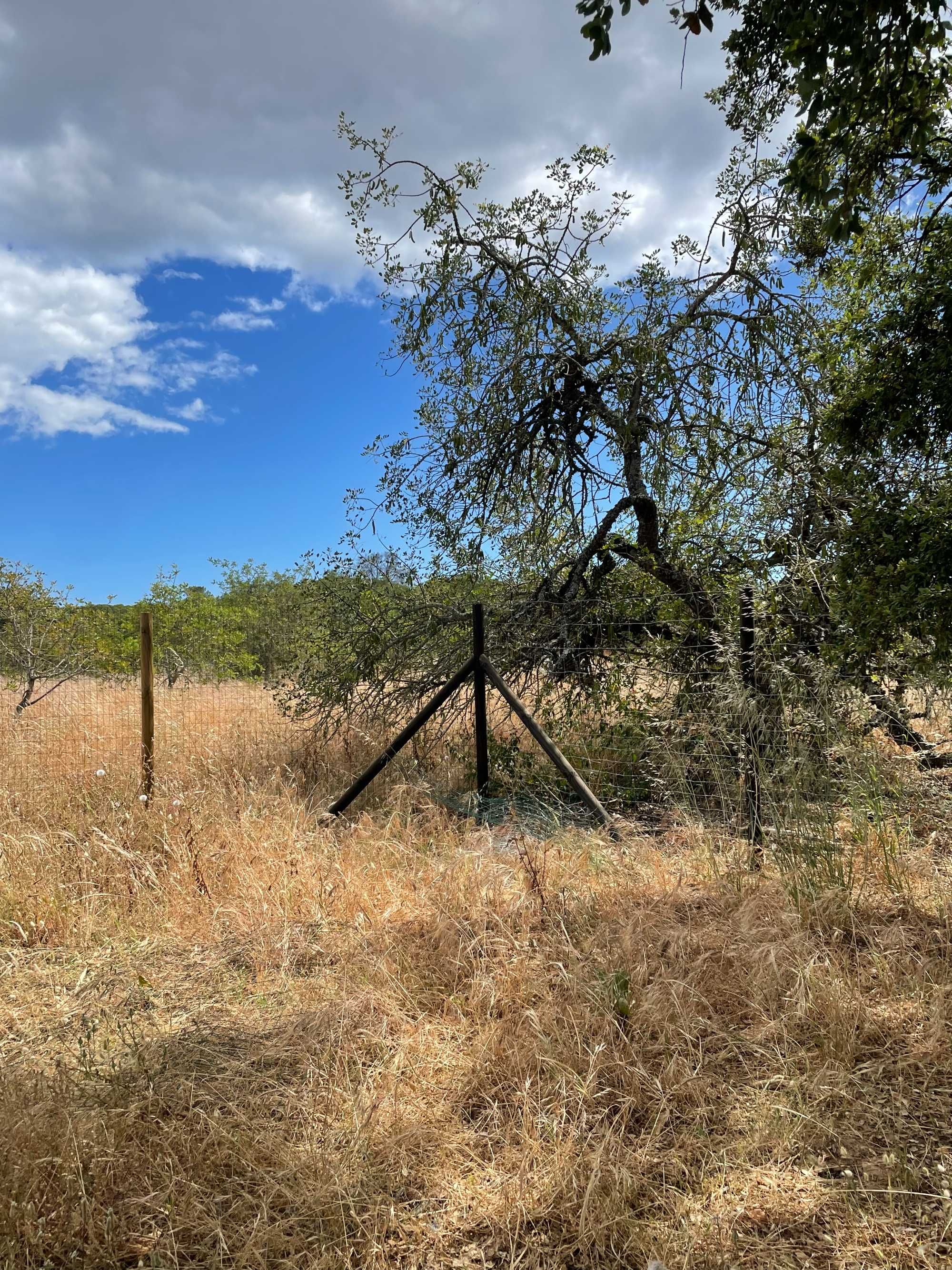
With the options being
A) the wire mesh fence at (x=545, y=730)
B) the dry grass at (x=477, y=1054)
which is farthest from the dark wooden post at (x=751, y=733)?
the dry grass at (x=477, y=1054)

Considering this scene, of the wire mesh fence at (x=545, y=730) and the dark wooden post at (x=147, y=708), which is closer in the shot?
the wire mesh fence at (x=545, y=730)

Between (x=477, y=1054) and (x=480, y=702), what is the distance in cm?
365

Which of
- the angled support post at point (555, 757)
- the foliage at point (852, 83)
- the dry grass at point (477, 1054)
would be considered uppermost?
the foliage at point (852, 83)

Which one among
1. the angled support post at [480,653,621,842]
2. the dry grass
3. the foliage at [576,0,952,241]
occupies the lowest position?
the dry grass

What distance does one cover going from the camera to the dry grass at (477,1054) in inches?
80.7

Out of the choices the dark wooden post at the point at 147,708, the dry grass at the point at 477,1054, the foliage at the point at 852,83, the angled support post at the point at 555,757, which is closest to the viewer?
the dry grass at the point at 477,1054

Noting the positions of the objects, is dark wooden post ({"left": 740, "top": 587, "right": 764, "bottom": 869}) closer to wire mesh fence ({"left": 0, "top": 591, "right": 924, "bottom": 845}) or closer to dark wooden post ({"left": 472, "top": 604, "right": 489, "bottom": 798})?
wire mesh fence ({"left": 0, "top": 591, "right": 924, "bottom": 845})

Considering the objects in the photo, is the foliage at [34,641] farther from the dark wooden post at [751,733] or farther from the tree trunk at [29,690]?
the dark wooden post at [751,733]

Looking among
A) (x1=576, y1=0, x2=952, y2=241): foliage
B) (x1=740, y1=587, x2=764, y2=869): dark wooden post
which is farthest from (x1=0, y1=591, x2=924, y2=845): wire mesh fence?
(x1=576, y1=0, x2=952, y2=241): foliage

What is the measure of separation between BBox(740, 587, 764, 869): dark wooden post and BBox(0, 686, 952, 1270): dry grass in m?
0.23

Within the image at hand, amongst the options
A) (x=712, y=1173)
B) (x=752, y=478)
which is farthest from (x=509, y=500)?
(x=712, y=1173)

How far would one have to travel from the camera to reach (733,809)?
15.3 ft

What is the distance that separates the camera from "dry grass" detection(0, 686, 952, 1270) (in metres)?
2.05

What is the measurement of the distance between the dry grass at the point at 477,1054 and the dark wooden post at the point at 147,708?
1.31 m
